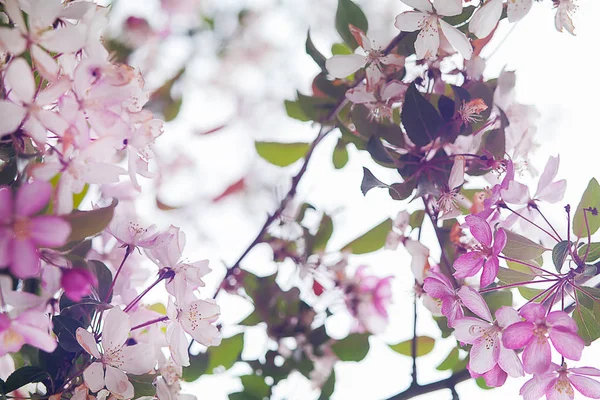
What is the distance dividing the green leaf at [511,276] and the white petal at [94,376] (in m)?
0.34

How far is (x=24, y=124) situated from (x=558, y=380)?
1.44 ft

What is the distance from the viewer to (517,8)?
514 mm

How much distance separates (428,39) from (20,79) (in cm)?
33

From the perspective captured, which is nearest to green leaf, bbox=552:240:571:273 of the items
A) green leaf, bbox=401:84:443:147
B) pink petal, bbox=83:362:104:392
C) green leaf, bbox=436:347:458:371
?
green leaf, bbox=401:84:443:147

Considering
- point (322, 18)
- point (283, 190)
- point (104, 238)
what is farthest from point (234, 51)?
point (104, 238)

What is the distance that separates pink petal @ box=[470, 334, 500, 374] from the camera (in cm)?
48

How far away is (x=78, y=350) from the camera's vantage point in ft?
1.58

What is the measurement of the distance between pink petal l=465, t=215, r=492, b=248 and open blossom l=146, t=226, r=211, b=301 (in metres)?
0.23

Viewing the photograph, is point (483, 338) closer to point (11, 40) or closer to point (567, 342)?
point (567, 342)

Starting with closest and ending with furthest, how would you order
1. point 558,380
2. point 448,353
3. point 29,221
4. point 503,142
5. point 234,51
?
point 29,221 < point 558,380 < point 503,142 < point 448,353 < point 234,51

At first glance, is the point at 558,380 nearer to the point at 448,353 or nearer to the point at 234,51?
the point at 448,353

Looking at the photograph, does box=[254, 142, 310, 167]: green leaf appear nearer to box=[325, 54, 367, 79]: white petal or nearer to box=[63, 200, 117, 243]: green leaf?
box=[325, 54, 367, 79]: white petal

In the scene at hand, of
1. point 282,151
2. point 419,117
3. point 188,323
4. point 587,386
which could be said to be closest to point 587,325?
point 587,386

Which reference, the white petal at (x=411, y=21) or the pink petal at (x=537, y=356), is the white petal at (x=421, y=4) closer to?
the white petal at (x=411, y=21)
